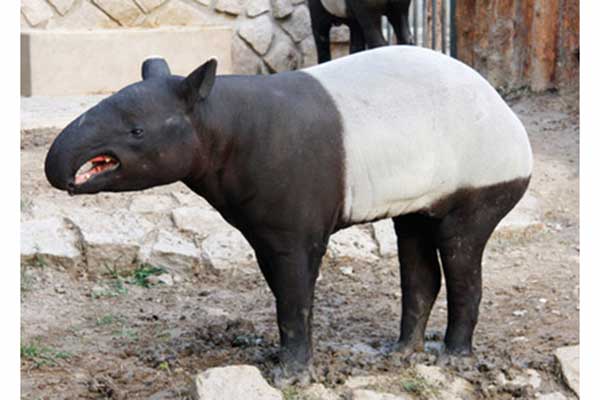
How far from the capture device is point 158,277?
577cm

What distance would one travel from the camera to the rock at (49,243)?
225 inches

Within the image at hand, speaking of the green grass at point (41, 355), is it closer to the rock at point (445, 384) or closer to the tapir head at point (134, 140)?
the tapir head at point (134, 140)

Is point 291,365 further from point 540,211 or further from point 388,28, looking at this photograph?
point 388,28

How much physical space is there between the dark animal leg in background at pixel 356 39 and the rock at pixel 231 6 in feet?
5.38

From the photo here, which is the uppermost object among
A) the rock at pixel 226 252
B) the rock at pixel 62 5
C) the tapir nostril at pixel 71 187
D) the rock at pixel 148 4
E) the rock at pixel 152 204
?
the tapir nostril at pixel 71 187

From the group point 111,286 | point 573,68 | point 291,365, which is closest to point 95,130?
point 291,365

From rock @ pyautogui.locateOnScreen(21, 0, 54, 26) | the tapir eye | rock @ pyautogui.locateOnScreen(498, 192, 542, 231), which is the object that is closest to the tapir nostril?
the tapir eye

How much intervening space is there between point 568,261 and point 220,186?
3.03 metres

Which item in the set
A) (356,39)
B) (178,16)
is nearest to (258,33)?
(178,16)

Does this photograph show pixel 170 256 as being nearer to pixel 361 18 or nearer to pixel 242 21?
pixel 361 18

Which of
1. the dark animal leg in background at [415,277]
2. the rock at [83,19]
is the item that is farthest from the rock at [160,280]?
the rock at [83,19]

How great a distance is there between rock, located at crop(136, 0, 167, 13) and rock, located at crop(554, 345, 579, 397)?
6.65m

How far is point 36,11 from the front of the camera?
960cm

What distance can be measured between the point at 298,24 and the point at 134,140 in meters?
7.20
